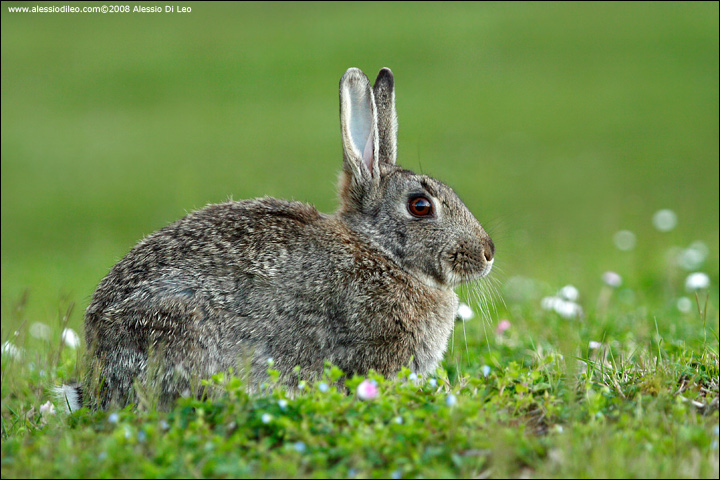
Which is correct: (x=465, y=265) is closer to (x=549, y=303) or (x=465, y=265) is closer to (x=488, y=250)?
(x=488, y=250)

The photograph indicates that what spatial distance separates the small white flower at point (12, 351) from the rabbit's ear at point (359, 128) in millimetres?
3007

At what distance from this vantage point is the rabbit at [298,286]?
19.0 feet

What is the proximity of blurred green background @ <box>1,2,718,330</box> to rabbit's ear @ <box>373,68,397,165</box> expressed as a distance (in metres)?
3.95

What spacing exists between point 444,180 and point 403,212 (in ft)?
18.0

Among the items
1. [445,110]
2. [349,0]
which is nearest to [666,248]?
[445,110]

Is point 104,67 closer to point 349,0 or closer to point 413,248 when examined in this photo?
point 349,0

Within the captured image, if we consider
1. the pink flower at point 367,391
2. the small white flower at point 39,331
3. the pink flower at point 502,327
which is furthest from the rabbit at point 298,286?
the small white flower at point 39,331

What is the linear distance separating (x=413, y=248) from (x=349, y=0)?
33.8 meters

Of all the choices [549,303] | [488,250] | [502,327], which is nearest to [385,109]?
[488,250]

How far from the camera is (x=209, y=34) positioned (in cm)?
3416

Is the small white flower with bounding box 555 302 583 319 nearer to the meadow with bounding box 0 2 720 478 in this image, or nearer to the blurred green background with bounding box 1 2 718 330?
the meadow with bounding box 0 2 720 478

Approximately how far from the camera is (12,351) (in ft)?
22.3

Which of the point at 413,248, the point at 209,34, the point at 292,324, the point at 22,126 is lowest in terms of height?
the point at 292,324

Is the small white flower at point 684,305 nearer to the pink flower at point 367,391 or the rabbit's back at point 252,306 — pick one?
the rabbit's back at point 252,306
